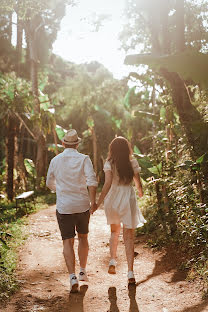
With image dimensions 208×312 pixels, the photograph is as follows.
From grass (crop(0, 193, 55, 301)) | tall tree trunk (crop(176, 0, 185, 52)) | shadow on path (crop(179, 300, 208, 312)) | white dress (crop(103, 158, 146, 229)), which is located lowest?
grass (crop(0, 193, 55, 301))

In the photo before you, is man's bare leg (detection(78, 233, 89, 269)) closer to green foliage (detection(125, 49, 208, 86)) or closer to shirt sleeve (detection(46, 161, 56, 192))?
shirt sleeve (detection(46, 161, 56, 192))

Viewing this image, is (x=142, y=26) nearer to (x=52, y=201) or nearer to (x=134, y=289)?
(x=52, y=201)

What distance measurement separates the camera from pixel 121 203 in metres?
5.32

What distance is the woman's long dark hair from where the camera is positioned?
524cm

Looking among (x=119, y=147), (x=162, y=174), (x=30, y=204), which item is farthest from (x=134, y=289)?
(x=30, y=204)

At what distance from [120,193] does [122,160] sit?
1.61 ft

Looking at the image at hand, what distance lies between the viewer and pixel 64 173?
4871mm

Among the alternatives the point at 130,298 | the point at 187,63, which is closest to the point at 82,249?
the point at 130,298

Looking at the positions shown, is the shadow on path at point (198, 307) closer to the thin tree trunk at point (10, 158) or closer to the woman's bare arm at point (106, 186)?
the woman's bare arm at point (106, 186)

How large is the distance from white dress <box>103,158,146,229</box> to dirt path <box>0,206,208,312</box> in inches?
35.3

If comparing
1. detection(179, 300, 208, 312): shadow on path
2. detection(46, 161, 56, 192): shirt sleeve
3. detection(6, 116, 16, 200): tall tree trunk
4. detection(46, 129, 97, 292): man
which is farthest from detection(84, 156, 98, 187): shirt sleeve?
detection(6, 116, 16, 200): tall tree trunk

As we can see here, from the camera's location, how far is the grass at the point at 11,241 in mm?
4785

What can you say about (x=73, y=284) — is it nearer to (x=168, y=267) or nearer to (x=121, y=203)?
(x=121, y=203)

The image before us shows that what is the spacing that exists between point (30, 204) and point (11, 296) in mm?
10291
